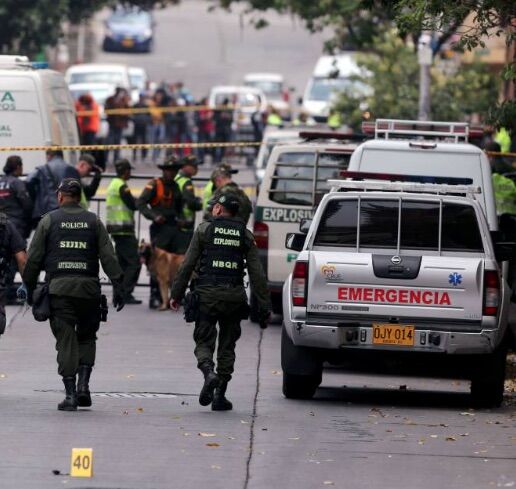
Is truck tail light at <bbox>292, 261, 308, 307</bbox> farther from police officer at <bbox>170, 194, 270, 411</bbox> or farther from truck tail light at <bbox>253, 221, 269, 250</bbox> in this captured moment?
truck tail light at <bbox>253, 221, 269, 250</bbox>

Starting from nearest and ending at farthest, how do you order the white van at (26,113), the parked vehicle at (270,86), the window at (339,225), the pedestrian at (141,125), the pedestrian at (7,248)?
the window at (339,225), the pedestrian at (7,248), the white van at (26,113), the pedestrian at (141,125), the parked vehicle at (270,86)

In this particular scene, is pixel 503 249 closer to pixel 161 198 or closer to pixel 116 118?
pixel 161 198

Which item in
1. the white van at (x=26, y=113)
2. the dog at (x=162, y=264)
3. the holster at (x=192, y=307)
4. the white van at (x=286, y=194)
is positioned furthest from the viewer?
the white van at (x=26, y=113)

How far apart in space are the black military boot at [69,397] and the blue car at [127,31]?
55.1m

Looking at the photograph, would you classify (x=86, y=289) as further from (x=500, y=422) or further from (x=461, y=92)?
(x=461, y=92)

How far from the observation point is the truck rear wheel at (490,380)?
1373cm

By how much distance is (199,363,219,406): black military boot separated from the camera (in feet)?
43.1

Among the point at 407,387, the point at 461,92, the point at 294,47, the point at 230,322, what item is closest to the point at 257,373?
the point at 407,387

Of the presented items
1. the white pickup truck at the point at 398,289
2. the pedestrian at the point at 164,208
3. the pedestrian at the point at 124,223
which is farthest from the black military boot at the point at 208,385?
the pedestrian at the point at 124,223

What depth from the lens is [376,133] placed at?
19.4 metres

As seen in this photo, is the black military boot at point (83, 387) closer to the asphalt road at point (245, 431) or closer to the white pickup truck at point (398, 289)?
the asphalt road at point (245, 431)

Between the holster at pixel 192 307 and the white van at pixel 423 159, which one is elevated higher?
the white van at pixel 423 159

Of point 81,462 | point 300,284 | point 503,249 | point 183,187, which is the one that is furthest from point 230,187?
point 81,462

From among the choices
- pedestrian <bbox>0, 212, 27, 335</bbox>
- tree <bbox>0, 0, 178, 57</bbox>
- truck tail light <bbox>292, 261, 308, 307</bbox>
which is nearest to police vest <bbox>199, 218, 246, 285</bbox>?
truck tail light <bbox>292, 261, 308, 307</bbox>
